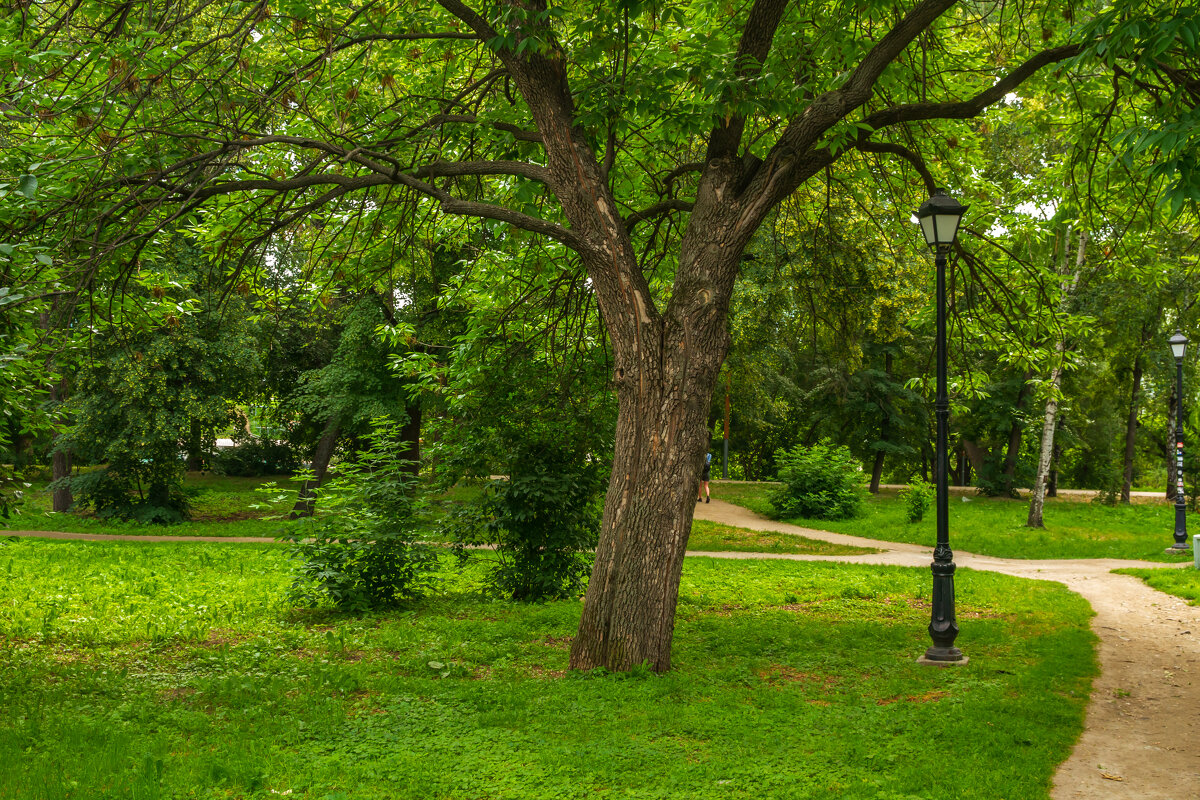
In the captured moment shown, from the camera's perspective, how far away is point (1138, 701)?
693cm

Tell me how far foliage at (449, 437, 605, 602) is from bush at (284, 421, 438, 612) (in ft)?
2.53

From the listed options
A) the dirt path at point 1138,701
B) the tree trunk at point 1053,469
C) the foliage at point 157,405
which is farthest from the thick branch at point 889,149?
the tree trunk at point 1053,469

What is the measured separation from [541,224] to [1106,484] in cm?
3152

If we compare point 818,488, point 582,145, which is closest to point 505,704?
point 582,145

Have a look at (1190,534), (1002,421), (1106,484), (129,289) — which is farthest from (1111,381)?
(129,289)

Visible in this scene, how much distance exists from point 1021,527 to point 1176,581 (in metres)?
9.03

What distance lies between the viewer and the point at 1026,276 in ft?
33.8

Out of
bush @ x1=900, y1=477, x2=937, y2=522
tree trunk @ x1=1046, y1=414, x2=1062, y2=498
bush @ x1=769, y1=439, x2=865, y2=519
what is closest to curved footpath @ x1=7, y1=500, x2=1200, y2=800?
bush @ x1=900, y1=477, x2=937, y2=522

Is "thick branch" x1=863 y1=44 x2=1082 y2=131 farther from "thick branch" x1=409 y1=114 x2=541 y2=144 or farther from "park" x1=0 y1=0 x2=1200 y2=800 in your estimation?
"thick branch" x1=409 y1=114 x2=541 y2=144

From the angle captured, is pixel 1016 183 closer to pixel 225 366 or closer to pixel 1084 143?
pixel 1084 143

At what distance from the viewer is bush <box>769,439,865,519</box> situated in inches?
936

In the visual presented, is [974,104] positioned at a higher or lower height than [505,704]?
higher

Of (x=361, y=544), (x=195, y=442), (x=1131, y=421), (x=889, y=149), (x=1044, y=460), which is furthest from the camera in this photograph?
(x=1131, y=421)

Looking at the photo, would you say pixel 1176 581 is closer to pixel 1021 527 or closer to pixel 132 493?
pixel 1021 527
